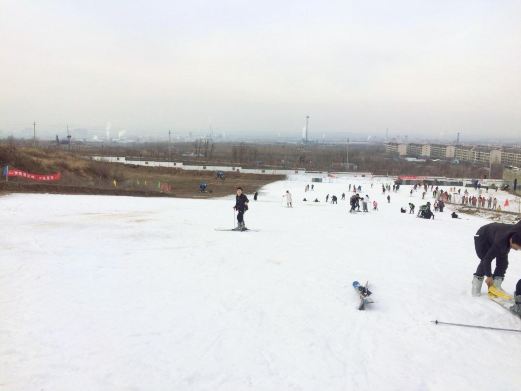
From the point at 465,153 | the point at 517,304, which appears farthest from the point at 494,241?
the point at 465,153

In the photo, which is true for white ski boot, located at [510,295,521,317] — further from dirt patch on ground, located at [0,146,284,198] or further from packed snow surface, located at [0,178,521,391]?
dirt patch on ground, located at [0,146,284,198]

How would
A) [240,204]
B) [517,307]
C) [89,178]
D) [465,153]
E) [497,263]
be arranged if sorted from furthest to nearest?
[465,153] → [89,178] → [240,204] → [497,263] → [517,307]

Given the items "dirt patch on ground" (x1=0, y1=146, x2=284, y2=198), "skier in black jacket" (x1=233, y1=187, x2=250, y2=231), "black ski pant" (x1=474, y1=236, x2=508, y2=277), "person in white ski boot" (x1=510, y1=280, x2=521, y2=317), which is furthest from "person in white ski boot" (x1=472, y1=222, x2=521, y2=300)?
"dirt patch on ground" (x1=0, y1=146, x2=284, y2=198)

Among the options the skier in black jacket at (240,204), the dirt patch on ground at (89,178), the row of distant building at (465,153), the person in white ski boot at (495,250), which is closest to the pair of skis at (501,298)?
the person in white ski boot at (495,250)

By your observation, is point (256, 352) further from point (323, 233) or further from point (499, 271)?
point (323, 233)

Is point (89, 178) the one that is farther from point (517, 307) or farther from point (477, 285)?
point (517, 307)

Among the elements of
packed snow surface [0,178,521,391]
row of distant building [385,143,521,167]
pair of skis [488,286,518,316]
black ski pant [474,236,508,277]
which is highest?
row of distant building [385,143,521,167]
